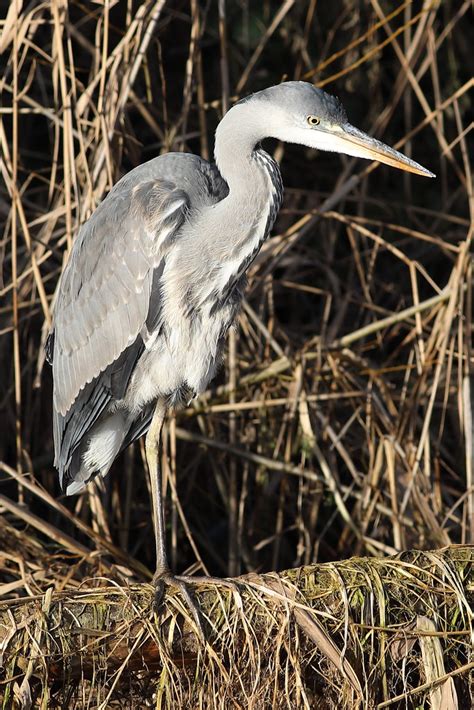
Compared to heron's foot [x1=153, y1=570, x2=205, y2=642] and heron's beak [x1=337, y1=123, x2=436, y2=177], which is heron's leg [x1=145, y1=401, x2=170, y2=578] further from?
heron's beak [x1=337, y1=123, x2=436, y2=177]

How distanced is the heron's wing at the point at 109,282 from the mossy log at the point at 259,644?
0.71 m

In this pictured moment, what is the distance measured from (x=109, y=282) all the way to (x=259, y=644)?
3.38ft

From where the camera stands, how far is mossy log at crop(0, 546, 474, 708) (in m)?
2.09

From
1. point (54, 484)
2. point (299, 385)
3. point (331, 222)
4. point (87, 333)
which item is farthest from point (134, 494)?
point (331, 222)

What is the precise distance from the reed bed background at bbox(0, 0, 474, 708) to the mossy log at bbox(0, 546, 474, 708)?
2.07ft

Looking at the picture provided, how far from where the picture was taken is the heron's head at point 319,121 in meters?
2.32

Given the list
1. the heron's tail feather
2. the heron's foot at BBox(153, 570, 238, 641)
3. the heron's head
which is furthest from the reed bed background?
the heron's head

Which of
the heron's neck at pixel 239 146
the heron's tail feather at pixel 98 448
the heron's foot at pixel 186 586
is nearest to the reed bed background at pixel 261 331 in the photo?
the heron's tail feather at pixel 98 448

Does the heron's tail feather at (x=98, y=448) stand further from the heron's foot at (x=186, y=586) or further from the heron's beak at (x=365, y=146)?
the heron's beak at (x=365, y=146)

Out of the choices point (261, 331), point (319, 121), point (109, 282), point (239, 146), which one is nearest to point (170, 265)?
point (109, 282)

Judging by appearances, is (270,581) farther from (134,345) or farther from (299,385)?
(299,385)

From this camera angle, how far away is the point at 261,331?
3.52 metres

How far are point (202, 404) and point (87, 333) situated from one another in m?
0.84

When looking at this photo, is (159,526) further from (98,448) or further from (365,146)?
(365,146)
